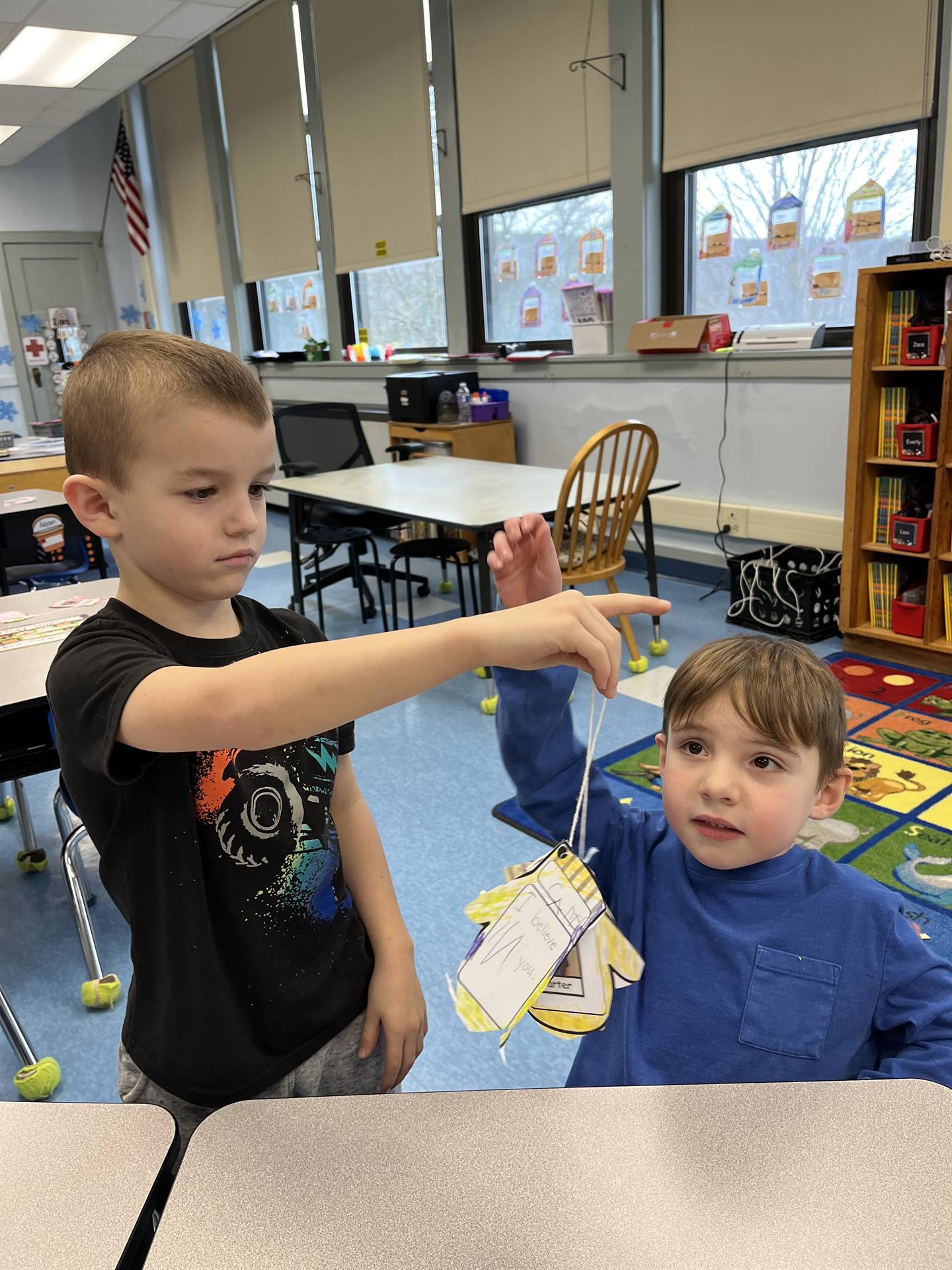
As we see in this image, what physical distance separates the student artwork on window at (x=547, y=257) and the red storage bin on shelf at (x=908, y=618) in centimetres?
265

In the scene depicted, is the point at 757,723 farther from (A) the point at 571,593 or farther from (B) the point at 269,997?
(B) the point at 269,997

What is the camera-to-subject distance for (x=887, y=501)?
10.8 ft

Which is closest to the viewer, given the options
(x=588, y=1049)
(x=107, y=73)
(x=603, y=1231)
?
(x=603, y=1231)

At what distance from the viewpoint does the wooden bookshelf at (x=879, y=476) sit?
305 cm

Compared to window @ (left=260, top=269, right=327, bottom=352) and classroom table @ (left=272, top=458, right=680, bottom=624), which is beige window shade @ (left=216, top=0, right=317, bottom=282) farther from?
classroom table @ (left=272, top=458, right=680, bottom=624)

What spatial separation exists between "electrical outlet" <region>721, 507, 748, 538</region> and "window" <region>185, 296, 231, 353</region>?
518 cm

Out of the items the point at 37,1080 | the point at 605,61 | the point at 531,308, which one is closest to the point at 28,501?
the point at 37,1080

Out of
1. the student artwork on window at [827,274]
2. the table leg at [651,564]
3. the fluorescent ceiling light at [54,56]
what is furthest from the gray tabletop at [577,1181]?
the fluorescent ceiling light at [54,56]

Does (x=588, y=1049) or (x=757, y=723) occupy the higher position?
(x=757, y=723)

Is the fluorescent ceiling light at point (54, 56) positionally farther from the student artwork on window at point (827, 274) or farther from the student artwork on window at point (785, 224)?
the student artwork on window at point (827, 274)

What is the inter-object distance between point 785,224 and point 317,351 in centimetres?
368

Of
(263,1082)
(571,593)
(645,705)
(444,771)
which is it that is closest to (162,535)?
(571,593)

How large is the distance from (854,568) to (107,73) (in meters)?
5.74

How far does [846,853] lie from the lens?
217 cm
